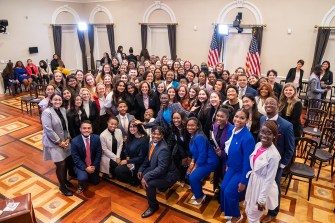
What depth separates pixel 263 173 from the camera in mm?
2426

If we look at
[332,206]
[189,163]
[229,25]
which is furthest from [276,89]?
[229,25]

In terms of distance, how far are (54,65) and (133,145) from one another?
737 cm

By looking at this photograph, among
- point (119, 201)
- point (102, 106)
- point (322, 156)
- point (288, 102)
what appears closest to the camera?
point (288, 102)

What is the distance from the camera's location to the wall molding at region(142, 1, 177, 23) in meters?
9.13

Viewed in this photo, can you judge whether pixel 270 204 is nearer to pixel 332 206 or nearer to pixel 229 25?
pixel 332 206

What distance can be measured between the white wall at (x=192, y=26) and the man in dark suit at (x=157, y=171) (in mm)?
6003

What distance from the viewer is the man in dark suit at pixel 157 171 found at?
124 inches

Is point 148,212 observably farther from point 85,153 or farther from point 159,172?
point 85,153

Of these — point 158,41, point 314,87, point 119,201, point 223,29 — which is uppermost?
point 223,29

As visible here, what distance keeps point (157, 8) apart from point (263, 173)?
8435mm

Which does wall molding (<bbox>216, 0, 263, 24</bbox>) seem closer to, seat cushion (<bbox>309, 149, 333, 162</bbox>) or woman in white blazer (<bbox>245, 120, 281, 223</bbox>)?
seat cushion (<bbox>309, 149, 333, 162</bbox>)

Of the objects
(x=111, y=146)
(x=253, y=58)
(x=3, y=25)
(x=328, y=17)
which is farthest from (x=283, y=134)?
(x=3, y=25)

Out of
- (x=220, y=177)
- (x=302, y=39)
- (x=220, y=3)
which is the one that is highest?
(x=220, y=3)

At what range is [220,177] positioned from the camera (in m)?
3.40
